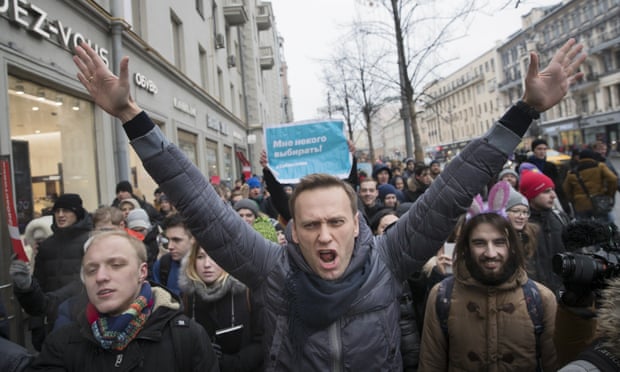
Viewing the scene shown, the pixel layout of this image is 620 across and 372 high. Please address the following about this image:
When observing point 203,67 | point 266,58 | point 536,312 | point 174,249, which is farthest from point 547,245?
point 266,58

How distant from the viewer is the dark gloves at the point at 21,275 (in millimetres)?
3305

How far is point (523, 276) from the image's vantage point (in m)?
2.42

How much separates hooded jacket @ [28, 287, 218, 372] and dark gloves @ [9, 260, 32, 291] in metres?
1.66

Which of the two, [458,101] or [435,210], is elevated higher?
[458,101]

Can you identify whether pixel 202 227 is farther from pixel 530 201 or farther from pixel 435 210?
pixel 530 201

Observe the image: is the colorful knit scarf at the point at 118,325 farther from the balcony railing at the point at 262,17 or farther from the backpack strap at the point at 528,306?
the balcony railing at the point at 262,17

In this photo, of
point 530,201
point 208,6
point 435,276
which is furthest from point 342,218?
point 208,6

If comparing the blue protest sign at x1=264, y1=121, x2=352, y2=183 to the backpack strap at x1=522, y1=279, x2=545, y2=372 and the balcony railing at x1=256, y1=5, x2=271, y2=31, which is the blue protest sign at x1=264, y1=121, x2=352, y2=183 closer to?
the backpack strap at x1=522, y1=279, x2=545, y2=372

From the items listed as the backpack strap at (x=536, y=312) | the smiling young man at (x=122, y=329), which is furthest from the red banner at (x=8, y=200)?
the backpack strap at (x=536, y=312)

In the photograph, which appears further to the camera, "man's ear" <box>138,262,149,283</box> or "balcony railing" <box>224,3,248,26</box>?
"balcony railing" <box>224,3,248,26</box>

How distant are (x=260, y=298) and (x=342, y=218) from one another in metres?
0.53

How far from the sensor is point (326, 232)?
1726 mm

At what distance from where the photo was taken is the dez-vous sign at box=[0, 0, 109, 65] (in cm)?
541


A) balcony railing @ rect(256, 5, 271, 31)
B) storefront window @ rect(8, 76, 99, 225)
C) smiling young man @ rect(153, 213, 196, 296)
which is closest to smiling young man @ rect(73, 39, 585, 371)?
smiling young man @ rect(153, 213, 196, 296)
